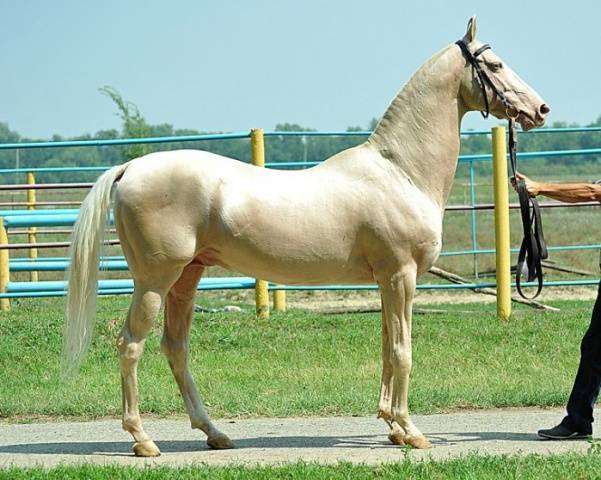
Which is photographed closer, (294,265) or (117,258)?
(294,265)

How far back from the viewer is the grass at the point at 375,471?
589 centimetres

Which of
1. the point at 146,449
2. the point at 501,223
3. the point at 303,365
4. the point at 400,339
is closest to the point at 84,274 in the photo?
the point at 146,449

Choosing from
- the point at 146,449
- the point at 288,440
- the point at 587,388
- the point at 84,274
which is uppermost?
the point at 84,274

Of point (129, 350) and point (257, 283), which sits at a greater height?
point (129, 350)

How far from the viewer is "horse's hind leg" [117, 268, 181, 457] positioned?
683cm

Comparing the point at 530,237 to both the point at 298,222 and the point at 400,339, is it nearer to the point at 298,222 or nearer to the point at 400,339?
the point at 400,339

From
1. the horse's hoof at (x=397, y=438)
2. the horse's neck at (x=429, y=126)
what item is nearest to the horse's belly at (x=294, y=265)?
the horse's neck at (x=429, y=126)

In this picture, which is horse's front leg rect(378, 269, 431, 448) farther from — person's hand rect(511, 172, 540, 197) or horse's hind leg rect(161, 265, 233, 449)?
horse's hind leg rect(161, 265, 233, 449)

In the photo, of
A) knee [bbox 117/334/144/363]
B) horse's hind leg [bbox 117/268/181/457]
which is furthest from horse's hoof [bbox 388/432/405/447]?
knee [bbox 117/334/144/363]

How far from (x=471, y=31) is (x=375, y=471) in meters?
2.99

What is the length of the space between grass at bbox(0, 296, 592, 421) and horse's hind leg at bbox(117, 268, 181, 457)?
1.63m

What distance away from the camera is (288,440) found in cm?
737

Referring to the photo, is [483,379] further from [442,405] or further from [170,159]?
[170,159]

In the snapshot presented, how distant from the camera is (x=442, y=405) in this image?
8555mm
